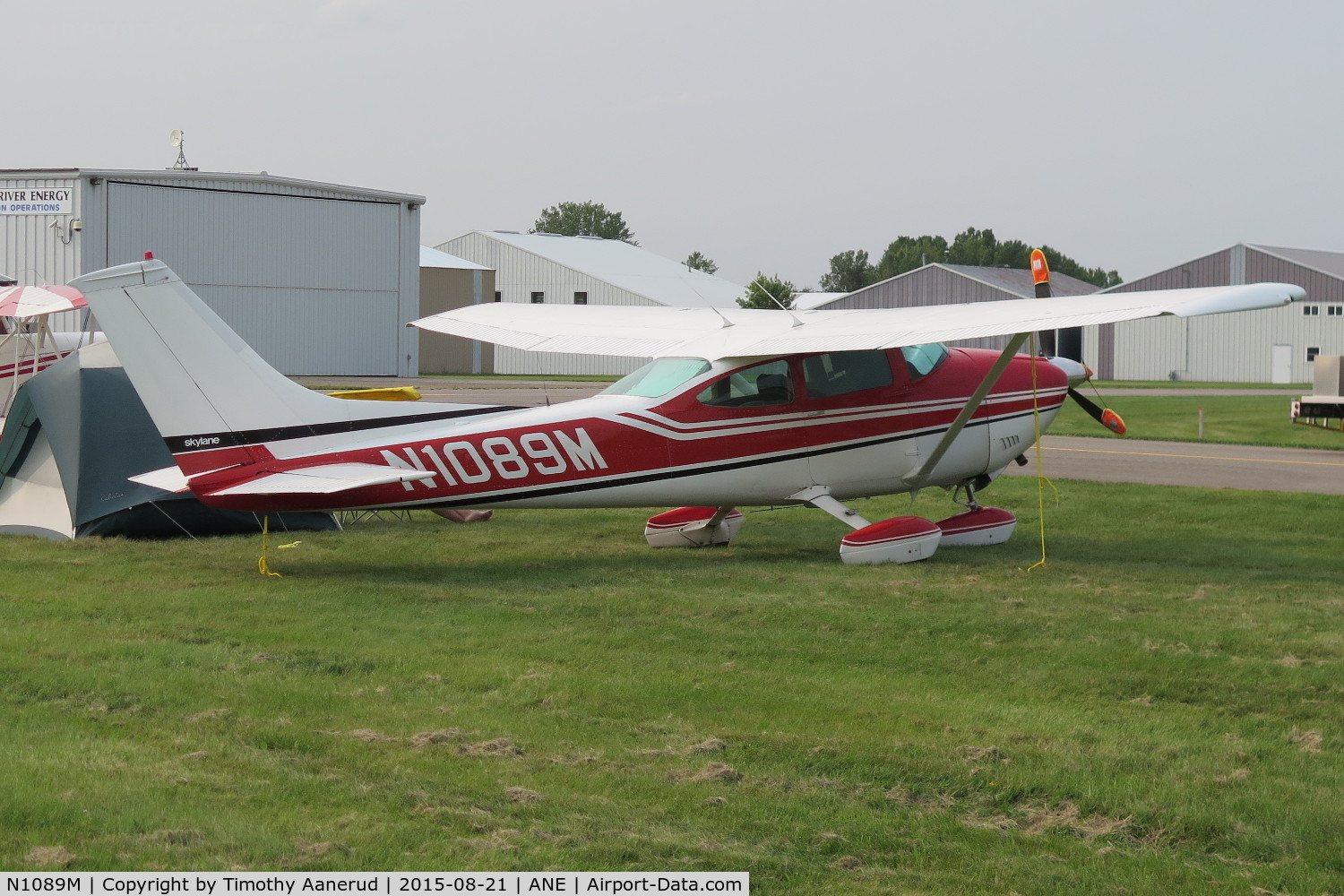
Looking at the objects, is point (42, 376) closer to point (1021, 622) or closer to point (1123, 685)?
point (1021, 622)

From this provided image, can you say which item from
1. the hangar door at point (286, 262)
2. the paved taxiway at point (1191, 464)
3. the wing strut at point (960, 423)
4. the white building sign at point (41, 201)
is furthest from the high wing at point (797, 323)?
the hangar door at point (286, 262)

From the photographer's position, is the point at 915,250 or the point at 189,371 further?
the point at 915,250

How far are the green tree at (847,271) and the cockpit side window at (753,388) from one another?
14286cm

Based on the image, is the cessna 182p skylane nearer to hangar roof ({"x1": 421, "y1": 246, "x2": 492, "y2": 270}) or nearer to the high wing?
the high wing

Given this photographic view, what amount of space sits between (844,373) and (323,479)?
4344mm

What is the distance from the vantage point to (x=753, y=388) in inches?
418

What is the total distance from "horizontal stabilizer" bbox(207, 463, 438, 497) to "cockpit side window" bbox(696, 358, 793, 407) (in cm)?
248

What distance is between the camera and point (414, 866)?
4.22 meters

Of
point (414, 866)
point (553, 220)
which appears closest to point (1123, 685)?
point (414, 866)

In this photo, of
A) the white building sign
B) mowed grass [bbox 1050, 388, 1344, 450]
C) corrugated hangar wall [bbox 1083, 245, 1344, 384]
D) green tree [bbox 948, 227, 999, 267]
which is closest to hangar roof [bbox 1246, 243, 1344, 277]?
corrugated hangar wall [bbox 1083, 245, 1344, 384]

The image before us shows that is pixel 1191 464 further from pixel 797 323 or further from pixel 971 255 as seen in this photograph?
pixel 971 255

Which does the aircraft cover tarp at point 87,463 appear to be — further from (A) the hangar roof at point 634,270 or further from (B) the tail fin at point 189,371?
(A) the hangar roof at point 634,270

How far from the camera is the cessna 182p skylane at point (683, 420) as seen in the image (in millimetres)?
9133
